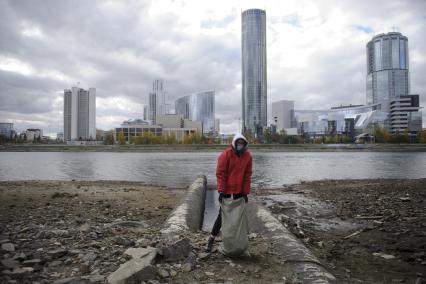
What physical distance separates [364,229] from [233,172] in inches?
223

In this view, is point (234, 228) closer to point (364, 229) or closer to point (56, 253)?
point (56, 253)

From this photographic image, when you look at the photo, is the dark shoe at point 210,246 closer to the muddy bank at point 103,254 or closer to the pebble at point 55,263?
the muddy bank at point 103,254

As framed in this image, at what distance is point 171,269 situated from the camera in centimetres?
543

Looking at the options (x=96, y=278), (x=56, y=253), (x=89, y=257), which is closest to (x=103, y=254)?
(x=89, y=257)

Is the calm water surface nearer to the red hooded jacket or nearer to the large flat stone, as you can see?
the red hooded jacket

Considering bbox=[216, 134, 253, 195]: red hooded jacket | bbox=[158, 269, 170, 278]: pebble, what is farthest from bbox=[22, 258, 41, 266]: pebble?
bbox=[216, 134, 253, 195]: red hooded jacket

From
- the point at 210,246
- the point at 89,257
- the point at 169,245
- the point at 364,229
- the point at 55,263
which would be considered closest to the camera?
the point at 55,263

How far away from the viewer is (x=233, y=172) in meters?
6.41

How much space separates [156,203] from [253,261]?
8.62 m

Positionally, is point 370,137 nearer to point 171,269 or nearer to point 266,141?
point 266,141

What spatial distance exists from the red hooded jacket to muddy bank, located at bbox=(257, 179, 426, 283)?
227 centimetres

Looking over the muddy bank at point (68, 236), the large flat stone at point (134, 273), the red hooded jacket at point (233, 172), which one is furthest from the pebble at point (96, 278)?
the red hooded jacket at point (233, 172)

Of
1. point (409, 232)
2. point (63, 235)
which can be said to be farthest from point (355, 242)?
point (63, 235)

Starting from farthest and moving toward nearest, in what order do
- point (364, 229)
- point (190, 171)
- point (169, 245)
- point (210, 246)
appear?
1. point (190, 171)
2. point (364, 229)
3. point (210, 246)
4. point (169, 245)
